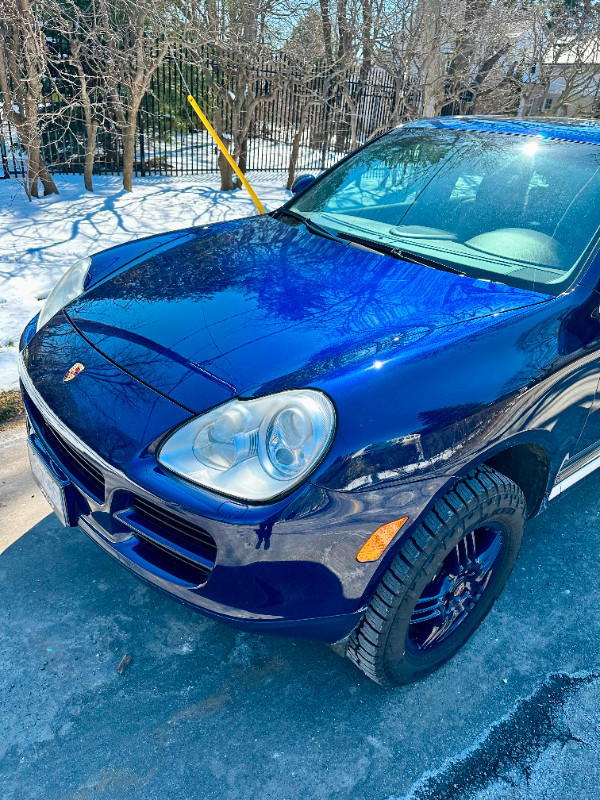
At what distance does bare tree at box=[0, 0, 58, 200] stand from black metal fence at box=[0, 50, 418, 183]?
4.79 feet

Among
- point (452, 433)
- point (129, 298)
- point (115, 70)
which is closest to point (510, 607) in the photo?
point (452, 433)

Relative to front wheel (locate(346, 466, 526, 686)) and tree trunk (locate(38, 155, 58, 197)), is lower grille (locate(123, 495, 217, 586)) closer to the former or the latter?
front wheel (locate(346, 466, 526, 686))

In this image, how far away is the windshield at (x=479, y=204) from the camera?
7.93 feet

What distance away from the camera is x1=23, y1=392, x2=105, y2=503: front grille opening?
73.7 inches

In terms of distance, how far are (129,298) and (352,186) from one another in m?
1.47

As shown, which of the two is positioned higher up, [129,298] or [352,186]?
[352,186]

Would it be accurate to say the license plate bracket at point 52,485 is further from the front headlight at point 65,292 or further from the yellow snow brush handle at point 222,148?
the yellow snow brush handle at point 222,148

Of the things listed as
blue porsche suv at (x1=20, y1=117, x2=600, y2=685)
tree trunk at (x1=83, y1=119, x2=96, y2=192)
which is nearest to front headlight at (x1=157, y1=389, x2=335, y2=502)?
Result: blue porsche suv at (x1=20, y1=117, x2=600, y2=685)

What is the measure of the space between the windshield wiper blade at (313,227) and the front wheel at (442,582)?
127cm

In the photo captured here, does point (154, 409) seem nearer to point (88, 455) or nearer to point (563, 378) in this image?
point (88, 455)

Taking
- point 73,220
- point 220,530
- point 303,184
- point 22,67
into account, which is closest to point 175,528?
point 220,530

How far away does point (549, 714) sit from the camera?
6.86 ft

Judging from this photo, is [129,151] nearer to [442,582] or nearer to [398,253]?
[398,253]

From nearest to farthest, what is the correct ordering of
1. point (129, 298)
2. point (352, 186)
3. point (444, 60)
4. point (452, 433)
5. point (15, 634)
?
point (452, 433) → point (15, 634) → point (129, 298) → point (352, 186) → point (444, 60)
